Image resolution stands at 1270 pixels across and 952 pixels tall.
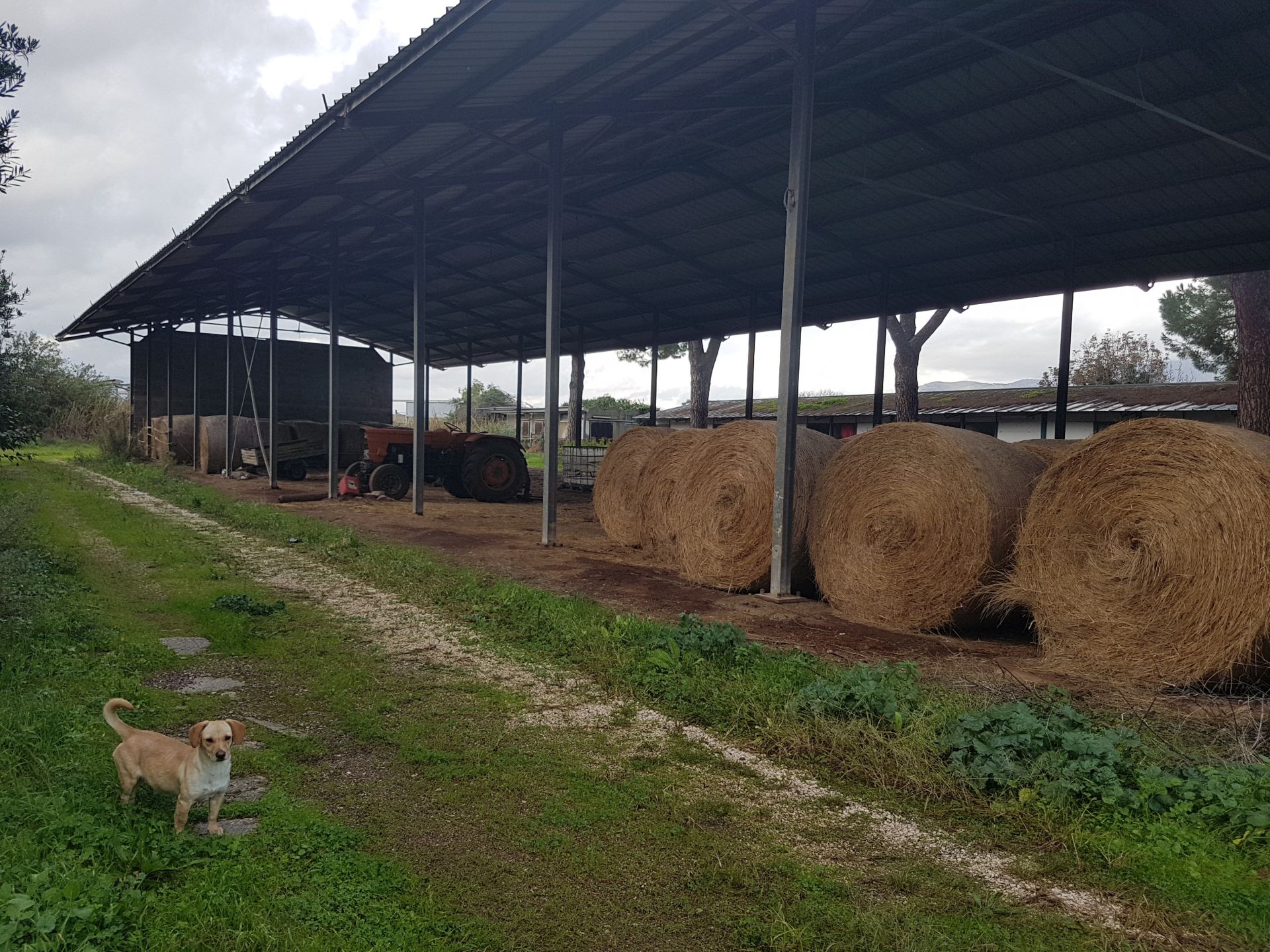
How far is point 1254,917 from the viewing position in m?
2.76

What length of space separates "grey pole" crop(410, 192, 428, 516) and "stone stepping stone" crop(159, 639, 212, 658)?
355 inches

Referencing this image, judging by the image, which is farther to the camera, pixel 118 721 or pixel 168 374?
pixel 168 374

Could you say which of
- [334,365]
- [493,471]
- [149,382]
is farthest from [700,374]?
[149,382]

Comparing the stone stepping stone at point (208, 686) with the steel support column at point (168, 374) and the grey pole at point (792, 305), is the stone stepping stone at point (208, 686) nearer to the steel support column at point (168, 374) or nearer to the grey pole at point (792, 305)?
the grey pole at point (792, 305)

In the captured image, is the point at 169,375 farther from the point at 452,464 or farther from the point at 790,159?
the point at 790,159

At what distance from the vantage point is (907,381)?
76.1ft

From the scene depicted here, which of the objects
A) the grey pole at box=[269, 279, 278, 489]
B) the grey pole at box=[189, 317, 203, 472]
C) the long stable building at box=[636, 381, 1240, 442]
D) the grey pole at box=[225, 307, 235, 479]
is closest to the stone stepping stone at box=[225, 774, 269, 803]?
the long stable building at box=[636, 381, 1240, 442]

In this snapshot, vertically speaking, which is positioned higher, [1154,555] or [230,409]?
[230,409]

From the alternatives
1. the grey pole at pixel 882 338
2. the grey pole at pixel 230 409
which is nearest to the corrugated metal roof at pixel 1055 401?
the grey pole at pixel 882 338

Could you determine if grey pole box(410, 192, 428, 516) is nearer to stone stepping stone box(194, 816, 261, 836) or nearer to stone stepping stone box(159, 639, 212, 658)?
stone stepping stone box(159, 639, 212, 658)

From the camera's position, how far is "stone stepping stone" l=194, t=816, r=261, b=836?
3.22 m

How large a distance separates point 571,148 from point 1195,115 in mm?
8162

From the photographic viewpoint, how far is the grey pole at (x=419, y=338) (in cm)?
1490

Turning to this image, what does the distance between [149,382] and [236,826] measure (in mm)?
31711
